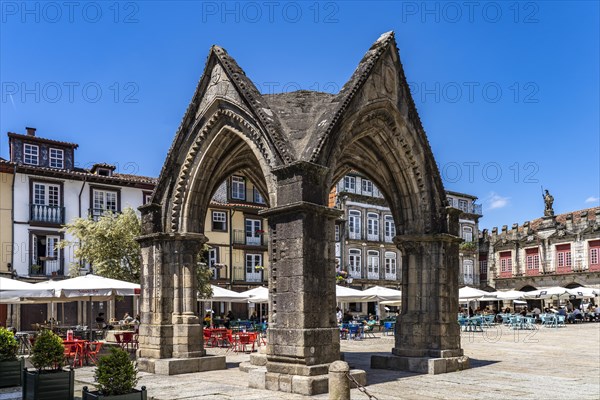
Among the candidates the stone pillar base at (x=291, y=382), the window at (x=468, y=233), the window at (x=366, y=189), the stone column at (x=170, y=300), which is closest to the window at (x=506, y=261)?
the window at (x=468, y=233)

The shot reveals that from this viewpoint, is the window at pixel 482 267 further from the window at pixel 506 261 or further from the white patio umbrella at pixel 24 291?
the white patio umbrella at pixel 24 291

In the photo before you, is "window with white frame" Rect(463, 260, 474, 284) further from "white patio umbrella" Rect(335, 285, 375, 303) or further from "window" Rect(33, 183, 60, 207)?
"window" Rect(33, 183, 60, 207)

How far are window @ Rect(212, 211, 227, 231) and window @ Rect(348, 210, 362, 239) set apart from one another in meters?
11.8

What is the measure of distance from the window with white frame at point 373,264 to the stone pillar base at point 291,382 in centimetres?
4011

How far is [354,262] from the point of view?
1954 inches

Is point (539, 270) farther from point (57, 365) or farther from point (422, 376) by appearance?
point (57, 365)

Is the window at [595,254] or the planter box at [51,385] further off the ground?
the window at [595,254]

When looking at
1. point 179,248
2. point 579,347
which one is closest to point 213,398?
point 179,248

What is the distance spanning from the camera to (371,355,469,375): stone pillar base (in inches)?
493

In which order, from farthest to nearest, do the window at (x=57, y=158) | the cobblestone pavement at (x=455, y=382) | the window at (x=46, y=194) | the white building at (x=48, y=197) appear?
the window at (x=57, y=158) → the window at (x=46, y=194) → the white building at (x=48, y=197) → the cobblestone pavement at (x=455, y=382)

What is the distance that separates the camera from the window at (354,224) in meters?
49.5

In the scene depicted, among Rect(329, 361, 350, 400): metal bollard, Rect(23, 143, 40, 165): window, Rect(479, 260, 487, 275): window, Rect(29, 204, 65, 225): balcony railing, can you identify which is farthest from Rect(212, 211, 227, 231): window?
Rect(329, 361, 350, 400): metal bollard

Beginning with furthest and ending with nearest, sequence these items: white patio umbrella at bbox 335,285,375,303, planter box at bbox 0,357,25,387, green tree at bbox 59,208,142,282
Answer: green tree at bbox 59,208,142,282
white patio umbrella at bbox 335,285,375,303
planter box at bbox 0,357,25,387

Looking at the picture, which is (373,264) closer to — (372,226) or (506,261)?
(372,226)
